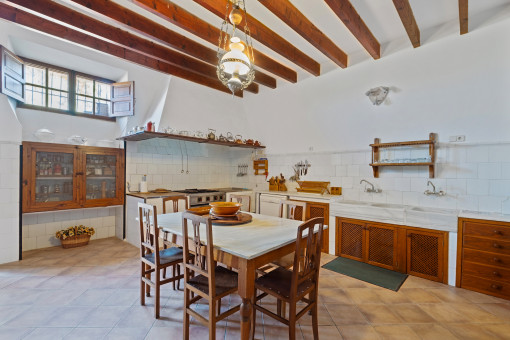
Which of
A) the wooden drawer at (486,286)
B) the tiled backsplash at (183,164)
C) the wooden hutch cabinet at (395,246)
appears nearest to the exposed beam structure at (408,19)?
the wooden hutch cabinet at (395,246)

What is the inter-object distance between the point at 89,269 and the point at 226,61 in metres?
3.01

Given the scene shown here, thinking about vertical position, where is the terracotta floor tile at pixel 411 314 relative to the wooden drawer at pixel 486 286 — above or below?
below

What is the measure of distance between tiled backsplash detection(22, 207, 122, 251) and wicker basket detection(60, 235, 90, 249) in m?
0.28

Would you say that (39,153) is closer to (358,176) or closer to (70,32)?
(70,32)

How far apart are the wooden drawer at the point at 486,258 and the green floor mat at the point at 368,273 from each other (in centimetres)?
69

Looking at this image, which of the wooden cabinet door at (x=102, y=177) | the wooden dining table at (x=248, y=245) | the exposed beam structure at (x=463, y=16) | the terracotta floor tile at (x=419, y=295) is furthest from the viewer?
the wooden cabinet door at (x=102, y=177)

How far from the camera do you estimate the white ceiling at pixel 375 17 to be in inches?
88.1

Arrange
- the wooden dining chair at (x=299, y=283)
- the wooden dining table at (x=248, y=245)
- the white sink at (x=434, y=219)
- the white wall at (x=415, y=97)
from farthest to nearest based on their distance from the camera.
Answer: the white sink at (x=434, y=219) < the white wall at (x=415, y=97) < the wooden dining chair at (x=299, y=283) < the wooden dining table at (x=248, y=245)

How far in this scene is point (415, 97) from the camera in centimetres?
298

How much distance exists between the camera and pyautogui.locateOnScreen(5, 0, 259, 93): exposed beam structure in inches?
86.0

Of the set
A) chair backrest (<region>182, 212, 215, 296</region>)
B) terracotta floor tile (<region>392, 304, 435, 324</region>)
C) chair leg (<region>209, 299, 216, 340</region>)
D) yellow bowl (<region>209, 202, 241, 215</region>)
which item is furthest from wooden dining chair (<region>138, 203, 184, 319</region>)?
terracotta floor tile (<region>392, 304, 435, 324</region>)

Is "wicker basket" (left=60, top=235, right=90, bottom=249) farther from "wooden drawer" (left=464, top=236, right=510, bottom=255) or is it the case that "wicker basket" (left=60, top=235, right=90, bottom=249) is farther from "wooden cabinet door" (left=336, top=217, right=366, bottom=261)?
"wooden drawer" (left=464, top=236, right=510, bottom=255)

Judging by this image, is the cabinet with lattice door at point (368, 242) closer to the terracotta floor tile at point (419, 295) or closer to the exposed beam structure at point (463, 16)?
the terracotta floor tile at point (419, 295)

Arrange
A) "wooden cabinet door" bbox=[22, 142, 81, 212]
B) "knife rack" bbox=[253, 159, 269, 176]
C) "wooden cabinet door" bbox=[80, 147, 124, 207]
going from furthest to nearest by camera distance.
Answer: "knife rack" bbox=[253, 159, 269, 176], "wooden cabinet door" bbox=[80, 147, 124, 207], "wooden cabinet door" bbox=[22, 142, 81, 212]
